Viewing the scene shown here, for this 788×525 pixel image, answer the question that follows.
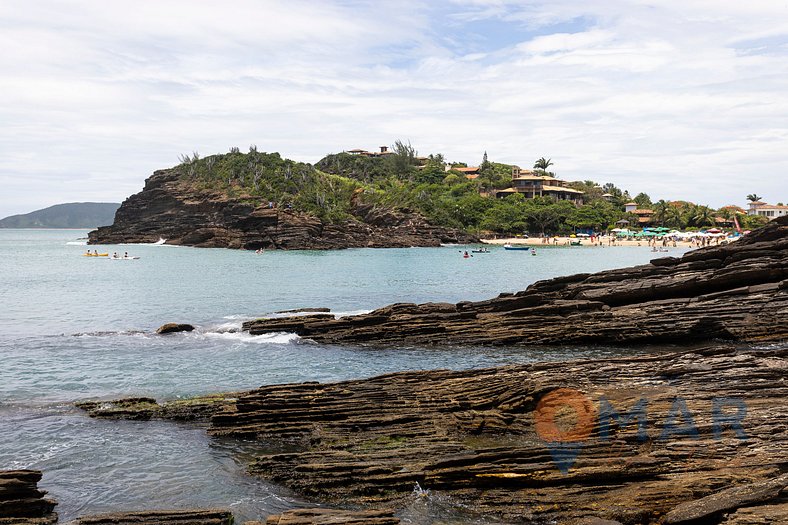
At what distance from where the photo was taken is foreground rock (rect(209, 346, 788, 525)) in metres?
10.3

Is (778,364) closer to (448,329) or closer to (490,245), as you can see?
(448,329)

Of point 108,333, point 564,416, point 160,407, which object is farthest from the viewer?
point 108,333

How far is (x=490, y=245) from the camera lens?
117500mm

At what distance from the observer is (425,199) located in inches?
5285

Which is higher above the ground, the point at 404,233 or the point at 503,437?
the point at 404,233

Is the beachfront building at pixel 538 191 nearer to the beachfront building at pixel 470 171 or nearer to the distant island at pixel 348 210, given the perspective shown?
the distant island at pixel 348 210

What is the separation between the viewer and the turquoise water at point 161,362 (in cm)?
1298

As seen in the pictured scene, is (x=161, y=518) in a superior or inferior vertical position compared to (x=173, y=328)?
inferior

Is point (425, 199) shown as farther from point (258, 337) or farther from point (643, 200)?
point (258, 337)

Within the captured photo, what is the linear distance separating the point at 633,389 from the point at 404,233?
107 metres

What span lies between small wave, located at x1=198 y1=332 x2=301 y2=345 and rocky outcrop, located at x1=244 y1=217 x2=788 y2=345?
47 cm

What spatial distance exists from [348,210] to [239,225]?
80.5 feet

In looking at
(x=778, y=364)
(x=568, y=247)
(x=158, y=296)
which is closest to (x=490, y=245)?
(x=568, y=247)

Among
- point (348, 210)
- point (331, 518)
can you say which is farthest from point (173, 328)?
point (348, 210)
